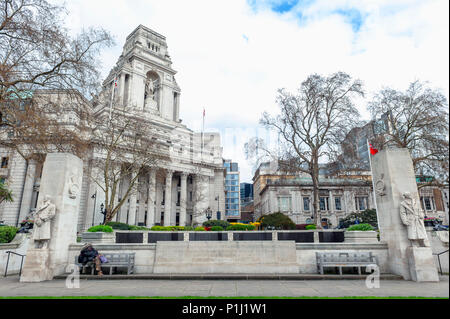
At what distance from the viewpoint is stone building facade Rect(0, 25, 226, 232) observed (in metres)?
42.9

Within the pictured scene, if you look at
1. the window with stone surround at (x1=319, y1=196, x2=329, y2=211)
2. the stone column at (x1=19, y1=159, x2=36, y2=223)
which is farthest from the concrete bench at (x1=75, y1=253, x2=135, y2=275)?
the window with stone surround at (x1=319, y1=196, x2=329, y2=211)

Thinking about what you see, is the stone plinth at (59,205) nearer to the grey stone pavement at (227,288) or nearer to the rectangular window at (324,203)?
the grey stone pavement at (227,288)

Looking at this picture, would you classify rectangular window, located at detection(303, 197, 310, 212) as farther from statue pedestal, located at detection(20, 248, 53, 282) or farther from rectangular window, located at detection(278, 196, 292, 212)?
statue pedestal, located at detection(20, 248, 53, 282)

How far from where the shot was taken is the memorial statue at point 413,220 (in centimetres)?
970

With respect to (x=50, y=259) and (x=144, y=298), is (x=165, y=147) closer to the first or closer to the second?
(x=50, y=259)

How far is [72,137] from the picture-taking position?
1374cm

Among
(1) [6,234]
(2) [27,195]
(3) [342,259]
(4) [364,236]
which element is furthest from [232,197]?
(3) [342,259]

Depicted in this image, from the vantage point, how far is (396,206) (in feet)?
34.2

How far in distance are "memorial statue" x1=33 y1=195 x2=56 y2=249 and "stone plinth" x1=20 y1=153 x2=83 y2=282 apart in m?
0.22

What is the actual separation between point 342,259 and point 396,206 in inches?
119

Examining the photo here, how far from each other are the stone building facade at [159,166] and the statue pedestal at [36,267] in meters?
32.4

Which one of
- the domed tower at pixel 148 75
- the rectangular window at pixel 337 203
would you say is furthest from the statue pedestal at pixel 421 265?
the rectangular window at pixel 337 203

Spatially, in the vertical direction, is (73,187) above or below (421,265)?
above
